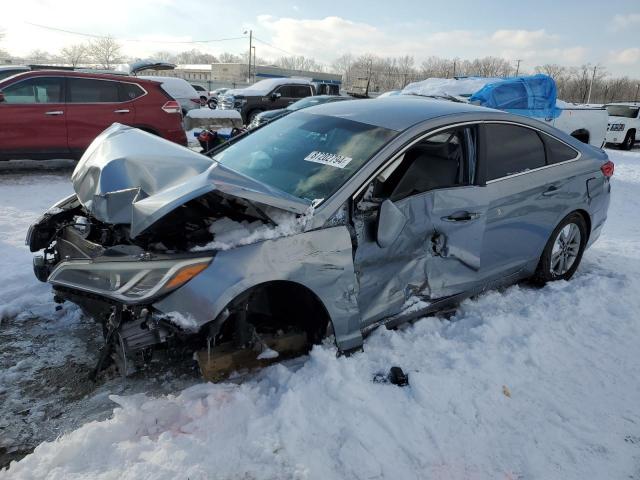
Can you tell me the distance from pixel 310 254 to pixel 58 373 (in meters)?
1.66

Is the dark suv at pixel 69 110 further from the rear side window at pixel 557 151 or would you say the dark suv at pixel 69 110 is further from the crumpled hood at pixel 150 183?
the rear side window at pixel 557 151

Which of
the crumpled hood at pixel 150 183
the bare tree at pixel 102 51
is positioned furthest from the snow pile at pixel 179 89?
the bare tree at pixel 102 51

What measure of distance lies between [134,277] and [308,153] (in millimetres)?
1452

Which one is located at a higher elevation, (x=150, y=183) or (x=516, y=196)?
(x=150, y=183)

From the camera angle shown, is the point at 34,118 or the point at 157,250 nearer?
the point at 157,250

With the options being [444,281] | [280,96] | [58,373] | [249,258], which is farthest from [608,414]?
[280,96]

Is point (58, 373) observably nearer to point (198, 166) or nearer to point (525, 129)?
point (198, 166)

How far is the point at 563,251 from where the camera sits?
439cm

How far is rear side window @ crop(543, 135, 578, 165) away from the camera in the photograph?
4.09 metres

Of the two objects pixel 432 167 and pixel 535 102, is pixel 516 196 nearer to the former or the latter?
pixel 432 167

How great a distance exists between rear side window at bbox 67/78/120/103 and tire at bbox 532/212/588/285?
7487 millimetres

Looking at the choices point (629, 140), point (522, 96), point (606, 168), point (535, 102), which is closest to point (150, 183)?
point (606, 168)

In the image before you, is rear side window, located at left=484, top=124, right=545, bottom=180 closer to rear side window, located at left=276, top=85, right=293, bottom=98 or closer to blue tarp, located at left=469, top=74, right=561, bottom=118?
blue tarp, located at left=469, top=74, right=561, bottom=118

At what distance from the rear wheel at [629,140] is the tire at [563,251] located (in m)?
17.6
